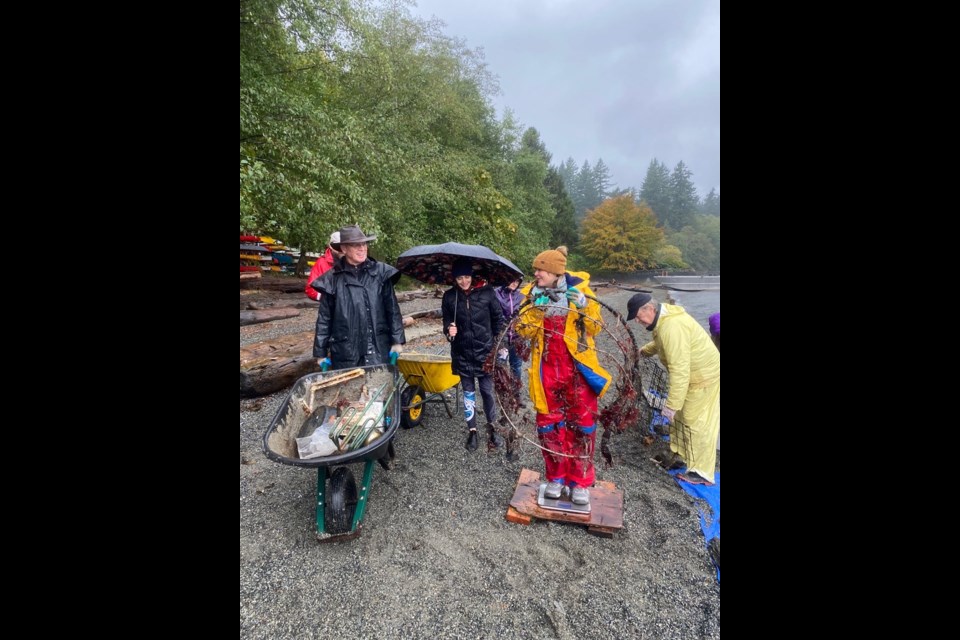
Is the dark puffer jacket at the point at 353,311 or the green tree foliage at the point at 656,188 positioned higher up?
the green tree foliage at the point at 656,188

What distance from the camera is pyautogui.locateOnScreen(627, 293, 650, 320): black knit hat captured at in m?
3.13

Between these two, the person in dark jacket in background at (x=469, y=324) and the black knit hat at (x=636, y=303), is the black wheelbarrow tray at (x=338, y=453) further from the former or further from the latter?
the black knit hat at (x=636, y=303)

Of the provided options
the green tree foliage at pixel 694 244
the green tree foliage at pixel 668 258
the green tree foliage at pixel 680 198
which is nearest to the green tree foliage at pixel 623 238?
the green tree foliage at pixel 668 258

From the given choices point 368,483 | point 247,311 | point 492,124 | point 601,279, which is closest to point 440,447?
point 368,483

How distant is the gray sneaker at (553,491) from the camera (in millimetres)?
3160

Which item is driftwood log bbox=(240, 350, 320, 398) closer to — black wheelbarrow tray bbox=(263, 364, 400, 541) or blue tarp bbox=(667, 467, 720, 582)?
black wheelbarrow tray bbox=(263, 364, 400, 541)

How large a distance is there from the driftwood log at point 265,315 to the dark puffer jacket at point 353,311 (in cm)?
686

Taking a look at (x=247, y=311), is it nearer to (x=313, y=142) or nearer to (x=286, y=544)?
(x=313, y=142)

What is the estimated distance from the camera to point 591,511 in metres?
3.08

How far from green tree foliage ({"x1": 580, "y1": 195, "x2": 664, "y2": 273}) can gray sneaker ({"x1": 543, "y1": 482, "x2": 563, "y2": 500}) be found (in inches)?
1260

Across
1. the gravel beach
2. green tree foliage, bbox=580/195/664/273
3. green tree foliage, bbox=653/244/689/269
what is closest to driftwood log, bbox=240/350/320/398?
the gravel beach

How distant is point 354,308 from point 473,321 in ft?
3.87

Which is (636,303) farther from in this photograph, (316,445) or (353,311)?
(316,445)
